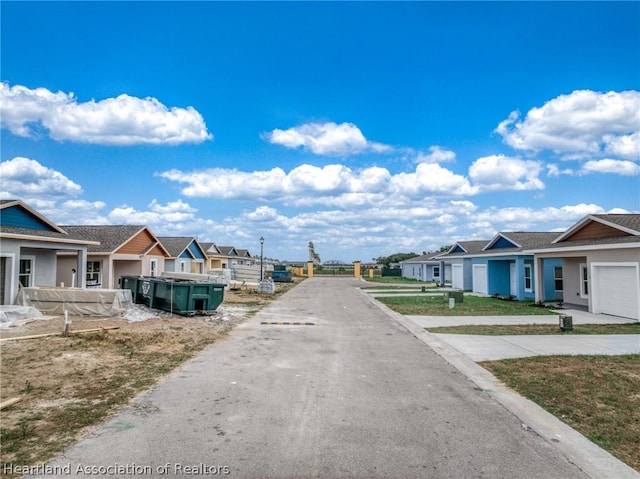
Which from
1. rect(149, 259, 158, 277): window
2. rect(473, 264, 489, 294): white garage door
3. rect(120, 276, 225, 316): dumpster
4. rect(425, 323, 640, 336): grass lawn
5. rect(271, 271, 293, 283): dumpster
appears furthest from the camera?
rect(271, 271, 293, 283): dumpster

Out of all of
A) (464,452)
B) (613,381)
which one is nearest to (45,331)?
(464,452)

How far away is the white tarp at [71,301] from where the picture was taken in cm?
1678

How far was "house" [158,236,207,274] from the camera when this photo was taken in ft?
118

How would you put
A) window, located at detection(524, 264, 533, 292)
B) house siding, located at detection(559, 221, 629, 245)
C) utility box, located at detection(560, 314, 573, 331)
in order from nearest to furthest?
utility box, located at detection(560, 314, 573, 331)
house siding, located at detection(559, 221, 629, 245)
window, located at detection(524, 264, 533, 292)

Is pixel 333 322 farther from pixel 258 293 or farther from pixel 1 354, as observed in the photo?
pixel 258 293

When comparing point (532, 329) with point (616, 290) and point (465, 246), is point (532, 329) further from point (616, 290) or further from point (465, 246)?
point (465, 246)

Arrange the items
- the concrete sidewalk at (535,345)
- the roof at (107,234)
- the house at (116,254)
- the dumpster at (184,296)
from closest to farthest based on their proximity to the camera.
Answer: the concrete sidewalk at (535,345) → the dumpster at (184,296) → the house at (116,254) → the roof at (107,234)

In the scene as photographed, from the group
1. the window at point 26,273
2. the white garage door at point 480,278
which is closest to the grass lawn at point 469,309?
the white garage door at point 480,278

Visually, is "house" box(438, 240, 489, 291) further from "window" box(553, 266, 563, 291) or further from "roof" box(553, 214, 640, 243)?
"roof" box(553, 214, 640, 243)

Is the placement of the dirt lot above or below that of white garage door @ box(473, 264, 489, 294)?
below

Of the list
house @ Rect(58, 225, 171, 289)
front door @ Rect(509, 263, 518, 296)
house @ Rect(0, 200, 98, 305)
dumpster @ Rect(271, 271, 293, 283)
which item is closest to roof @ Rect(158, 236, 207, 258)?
house @ Rect(58, 225, 171, 289)

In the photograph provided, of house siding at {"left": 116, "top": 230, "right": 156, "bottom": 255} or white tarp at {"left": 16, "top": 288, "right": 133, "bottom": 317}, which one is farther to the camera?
house siding at {"left": 116, "top": 230, "right": 156, "bottom": 255}

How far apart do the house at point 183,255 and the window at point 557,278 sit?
26.4 m

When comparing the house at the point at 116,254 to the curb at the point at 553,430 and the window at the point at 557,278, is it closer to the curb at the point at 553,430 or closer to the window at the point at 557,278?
the curb at the point at 553,430
